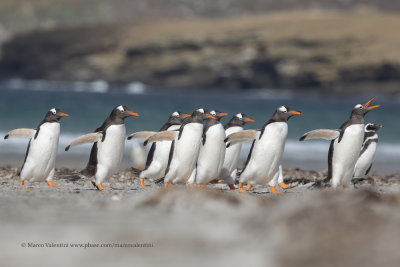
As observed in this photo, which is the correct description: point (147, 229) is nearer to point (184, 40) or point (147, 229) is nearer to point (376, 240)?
point (376, 240)

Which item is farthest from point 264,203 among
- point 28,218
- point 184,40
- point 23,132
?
point 184,40

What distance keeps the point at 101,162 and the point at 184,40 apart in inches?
3716

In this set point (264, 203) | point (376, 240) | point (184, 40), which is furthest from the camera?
point (184, 40)

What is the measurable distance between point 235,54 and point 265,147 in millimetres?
87643

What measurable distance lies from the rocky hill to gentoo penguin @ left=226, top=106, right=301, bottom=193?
79684mm

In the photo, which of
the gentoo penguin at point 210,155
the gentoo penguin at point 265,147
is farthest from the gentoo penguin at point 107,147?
the gentoo penguin at point 265,147

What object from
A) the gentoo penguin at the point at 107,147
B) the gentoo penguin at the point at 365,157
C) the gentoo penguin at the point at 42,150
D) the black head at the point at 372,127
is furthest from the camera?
the black head at the point at 372,127

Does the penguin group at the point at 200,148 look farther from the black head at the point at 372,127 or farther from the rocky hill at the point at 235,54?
the rocky hill at the point at 235,54

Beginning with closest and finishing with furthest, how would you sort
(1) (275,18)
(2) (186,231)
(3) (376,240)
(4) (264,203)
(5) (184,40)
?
(3) (376,240), (2) (186,231), (4) (264,203), (5) (184,40), (1) (275,18)

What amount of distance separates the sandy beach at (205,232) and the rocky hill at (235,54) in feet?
274

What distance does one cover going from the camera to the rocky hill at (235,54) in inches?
3652

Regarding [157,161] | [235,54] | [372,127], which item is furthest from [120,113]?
[235,54]

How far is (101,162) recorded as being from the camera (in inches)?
433

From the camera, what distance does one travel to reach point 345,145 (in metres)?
11.2
